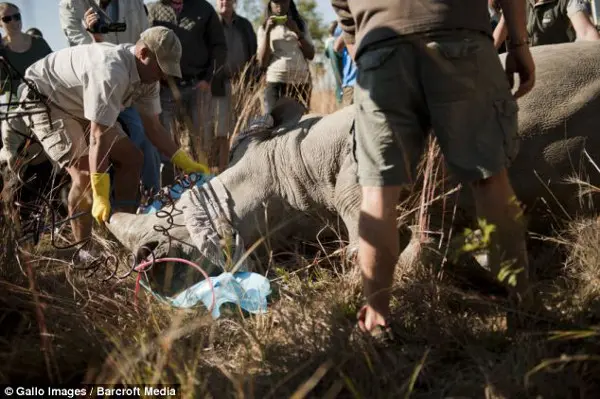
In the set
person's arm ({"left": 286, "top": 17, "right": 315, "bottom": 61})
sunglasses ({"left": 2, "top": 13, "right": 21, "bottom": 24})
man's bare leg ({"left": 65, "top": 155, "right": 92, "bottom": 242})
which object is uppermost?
sunglasses ({"left": 2, "top": 13, "right": 21, "bottom": 24})

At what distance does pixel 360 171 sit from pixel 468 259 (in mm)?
929

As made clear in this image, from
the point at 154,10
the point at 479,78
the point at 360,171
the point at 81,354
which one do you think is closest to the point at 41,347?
the point at 81,354

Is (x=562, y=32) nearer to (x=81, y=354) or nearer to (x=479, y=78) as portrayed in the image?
(x=479, y=78)

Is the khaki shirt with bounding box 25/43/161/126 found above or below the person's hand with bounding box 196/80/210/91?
above

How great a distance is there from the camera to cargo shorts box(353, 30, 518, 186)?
2.31m

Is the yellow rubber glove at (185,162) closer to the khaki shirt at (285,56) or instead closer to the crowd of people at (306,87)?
the crowd of people at (306,87)

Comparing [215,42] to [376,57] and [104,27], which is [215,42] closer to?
[104,27]

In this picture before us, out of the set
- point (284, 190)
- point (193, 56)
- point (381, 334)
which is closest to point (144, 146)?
point (193, 56)

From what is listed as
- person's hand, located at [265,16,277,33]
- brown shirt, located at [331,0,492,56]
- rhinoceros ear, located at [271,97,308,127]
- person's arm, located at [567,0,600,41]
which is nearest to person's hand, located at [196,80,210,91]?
person's hand, located at [265,16,277,33]

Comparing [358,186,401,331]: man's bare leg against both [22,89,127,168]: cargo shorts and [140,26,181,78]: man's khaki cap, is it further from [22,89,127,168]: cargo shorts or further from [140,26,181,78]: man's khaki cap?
[22,89,127,168]: cargo shorts

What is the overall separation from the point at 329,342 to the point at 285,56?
472 centimetres

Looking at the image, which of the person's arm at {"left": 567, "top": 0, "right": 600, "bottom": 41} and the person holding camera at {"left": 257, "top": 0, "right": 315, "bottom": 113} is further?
the person holding camera at {"left": 257, "top": 0, "right": 315, "bottom": 113}

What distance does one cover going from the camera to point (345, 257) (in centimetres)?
333

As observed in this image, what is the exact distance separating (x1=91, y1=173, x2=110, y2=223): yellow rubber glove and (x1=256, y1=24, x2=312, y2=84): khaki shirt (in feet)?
9.35
